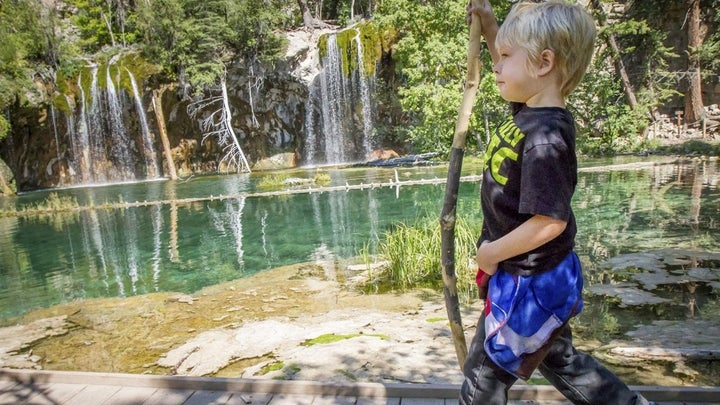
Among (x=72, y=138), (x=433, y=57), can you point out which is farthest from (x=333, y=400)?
(x=72, y=138)

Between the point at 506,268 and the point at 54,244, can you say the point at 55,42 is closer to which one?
the point at 54,244

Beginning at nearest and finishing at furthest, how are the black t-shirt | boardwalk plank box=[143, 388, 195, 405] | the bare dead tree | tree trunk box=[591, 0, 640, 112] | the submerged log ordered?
1. the black t-shirt
2. boardwalk plank box=[143, 388, 195, 405]
3. the submerged log
4. tree trunk box=[591, 0, 640, 112]
5. the bare dead tree

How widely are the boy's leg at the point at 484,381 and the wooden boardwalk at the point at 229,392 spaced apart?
0.94 metres

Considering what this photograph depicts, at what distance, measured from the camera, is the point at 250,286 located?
23.0ft

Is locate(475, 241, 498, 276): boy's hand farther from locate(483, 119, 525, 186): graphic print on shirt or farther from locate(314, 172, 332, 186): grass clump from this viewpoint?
locate(314, 172, 332, 186): grass clump

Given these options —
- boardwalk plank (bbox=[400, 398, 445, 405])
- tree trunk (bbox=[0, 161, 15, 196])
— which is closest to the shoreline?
boardwalk plank (bbox=[400, 398, 445, 405])

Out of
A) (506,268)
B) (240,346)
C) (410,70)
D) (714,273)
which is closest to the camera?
(506,268)

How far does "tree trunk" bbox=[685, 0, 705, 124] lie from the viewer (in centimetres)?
2211

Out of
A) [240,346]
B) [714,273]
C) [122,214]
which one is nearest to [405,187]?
[122,214]

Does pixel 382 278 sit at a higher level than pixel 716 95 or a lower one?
lower

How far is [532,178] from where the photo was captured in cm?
147

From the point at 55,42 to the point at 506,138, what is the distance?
1232 inches

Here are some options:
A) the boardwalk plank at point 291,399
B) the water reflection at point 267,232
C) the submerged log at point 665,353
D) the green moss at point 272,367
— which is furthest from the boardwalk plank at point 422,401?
the water reflection at point 267,232

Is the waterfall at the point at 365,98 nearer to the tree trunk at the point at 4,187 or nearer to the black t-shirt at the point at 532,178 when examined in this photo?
the tree trunk at the point at 4,187
